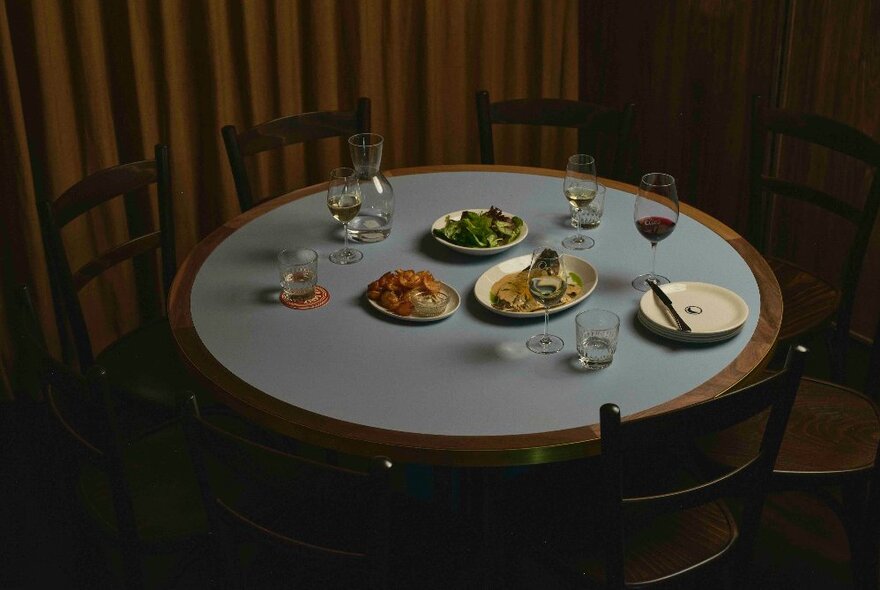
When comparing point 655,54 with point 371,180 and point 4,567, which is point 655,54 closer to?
point 371,180

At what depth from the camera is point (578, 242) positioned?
2027 mm

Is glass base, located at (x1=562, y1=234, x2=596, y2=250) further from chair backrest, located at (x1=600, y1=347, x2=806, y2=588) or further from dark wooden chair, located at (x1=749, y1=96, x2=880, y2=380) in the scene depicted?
chair backrest, located at (x1=600, y1=347, x2=806, y2=588)

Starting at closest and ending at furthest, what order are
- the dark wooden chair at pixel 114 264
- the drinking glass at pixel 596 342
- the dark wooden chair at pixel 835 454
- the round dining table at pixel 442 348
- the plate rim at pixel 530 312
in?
the round dining table at pixel 442 348
the drinking glass at pixel 596 342
the plate rim at pixel 530 312
the dark wooden chair at pixel 835 454
the dark wooden chair at pixel 114 264

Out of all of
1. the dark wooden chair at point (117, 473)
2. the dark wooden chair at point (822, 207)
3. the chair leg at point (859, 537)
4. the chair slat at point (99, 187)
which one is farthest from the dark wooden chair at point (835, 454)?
the chair slat at point (99, 187)

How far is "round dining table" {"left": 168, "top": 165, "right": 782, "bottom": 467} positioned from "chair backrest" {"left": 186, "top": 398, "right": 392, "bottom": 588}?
0.15 m

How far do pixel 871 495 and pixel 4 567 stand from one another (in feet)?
6.38

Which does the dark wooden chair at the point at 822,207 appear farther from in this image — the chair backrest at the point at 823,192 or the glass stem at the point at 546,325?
the glass stem at the point at 546,325

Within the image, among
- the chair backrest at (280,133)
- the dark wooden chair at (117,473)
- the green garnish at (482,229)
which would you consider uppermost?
the chair backrest at (280,133)

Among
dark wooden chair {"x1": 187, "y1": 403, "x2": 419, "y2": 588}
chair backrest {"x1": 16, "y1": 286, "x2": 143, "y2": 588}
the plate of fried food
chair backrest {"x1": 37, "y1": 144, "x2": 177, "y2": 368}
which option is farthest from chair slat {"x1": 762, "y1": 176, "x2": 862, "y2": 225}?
chair backrest {"x1": 16, "y1": 286, "x2": 143, "y2": 588}

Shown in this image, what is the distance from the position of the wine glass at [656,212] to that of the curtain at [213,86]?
5.08ft

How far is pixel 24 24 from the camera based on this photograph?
2645mm

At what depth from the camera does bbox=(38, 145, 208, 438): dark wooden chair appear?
2.14m

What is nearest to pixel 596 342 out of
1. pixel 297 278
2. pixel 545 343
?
pixel 545 343

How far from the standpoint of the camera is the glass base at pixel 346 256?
6.55 ft
